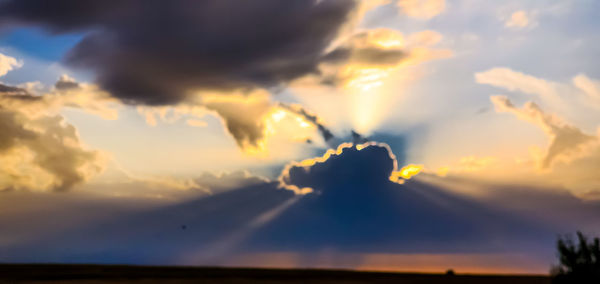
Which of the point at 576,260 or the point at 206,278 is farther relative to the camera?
the point at 206,278

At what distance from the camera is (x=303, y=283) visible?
80.4 metres

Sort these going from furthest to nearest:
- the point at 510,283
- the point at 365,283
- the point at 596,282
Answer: the point at 510,283, the point at 365,283, the point at 596,282

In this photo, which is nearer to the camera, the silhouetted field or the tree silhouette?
the tree silhouette

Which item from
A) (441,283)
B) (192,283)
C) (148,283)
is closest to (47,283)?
(148,283)

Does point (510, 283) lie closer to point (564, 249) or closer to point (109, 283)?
point (564, 249)

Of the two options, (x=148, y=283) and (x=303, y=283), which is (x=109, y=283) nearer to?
(x=148, y=283)

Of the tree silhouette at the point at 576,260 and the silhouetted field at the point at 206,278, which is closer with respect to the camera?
the tree silhouette at the point at 576,260

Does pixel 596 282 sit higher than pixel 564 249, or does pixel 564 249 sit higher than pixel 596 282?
pixel 564 249

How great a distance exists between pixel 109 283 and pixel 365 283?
131ft

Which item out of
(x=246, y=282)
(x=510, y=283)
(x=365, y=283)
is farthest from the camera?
(x=510, y=283)


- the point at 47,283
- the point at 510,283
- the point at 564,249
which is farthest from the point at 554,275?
the point at 47,283

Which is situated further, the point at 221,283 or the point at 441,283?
the point at 441,283

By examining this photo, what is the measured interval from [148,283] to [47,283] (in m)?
14.3

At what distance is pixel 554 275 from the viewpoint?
40219 mm
